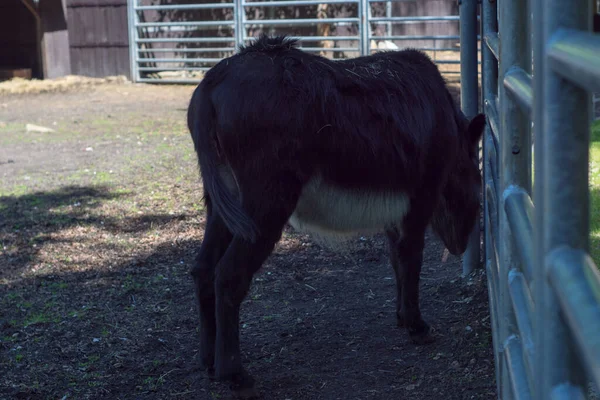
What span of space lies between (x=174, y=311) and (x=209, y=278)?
918 millimetres

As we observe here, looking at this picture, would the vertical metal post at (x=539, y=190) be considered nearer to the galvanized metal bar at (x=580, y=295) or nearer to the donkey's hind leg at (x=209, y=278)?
the galvanized metal bar at (x=580, y=295)

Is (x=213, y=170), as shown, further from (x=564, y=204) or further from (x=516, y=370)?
(x=564, y=204)

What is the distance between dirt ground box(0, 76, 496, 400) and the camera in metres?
3.30

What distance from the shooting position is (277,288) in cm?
452

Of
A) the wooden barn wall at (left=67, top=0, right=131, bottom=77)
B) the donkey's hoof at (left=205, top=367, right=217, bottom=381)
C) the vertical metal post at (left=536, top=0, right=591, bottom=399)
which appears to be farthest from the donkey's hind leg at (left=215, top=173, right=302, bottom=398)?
the wooden barn wall at (left=67, top=0, right=131, bottom=77)

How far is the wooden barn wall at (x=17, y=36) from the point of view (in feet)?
58.5

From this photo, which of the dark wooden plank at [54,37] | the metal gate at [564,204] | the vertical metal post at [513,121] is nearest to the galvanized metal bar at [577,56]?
the metal gate at [564,204]

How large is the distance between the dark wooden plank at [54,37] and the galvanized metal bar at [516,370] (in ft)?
52.3

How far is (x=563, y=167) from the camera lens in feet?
2.89

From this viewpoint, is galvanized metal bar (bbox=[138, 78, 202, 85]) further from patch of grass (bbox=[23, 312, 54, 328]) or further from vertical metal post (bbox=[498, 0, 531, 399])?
vertical metal post (bbox=[498, 0, 531, 399])

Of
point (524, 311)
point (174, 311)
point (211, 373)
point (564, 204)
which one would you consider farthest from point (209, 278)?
point (564, 204)

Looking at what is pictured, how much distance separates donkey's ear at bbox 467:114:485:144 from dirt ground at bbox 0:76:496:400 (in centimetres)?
90

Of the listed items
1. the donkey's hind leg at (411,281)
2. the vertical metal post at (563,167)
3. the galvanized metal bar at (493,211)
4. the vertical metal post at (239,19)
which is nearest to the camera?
the vertical metal post at (563,167)

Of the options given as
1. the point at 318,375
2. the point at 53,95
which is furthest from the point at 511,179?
the point at 53,95
